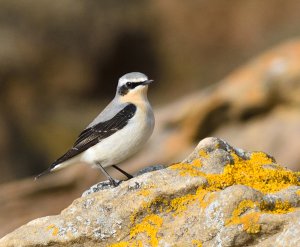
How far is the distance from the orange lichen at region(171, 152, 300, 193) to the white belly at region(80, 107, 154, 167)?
5.68ft

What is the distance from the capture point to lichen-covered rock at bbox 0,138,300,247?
7.41 m

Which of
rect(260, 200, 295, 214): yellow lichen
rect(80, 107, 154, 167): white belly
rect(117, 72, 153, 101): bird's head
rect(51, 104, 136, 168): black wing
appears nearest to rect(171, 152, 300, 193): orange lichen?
rect(260, 200, 295, 214): yellow lichen

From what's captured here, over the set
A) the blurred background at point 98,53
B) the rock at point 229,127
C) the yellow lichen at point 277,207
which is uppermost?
the blurred background at point 98,53

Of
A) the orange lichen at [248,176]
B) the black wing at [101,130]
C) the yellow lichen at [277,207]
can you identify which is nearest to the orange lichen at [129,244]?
the orange lichen at [248,176]

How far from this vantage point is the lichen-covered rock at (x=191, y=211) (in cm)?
741

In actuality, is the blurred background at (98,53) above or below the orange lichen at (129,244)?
above

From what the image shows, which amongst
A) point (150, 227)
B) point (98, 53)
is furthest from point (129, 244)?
point (98, 53)

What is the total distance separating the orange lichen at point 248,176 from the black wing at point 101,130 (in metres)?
2.08

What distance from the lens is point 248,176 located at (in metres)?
8.65

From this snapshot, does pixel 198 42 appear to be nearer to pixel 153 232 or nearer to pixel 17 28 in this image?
pixel 17 28

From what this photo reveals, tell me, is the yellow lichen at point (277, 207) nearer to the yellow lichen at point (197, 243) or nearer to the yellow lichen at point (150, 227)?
the yellow lichen at point (197, 243)

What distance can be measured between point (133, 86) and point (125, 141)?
1.02 meters

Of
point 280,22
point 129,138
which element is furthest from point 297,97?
Answer: point 280,22

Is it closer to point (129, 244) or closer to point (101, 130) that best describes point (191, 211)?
point (129, 244)
